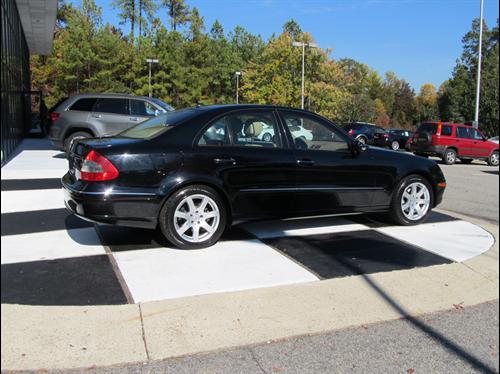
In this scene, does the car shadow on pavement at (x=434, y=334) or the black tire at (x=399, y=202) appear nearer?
the car shadow on pavement at (x=434, y=334)

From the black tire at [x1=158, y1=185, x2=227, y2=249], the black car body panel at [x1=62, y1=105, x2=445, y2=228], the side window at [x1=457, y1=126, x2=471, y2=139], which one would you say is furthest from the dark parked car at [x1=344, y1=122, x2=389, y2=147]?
the black tire at [x1=158, y1=185, x2=227, y2=249]

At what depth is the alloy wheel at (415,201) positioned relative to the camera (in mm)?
6562

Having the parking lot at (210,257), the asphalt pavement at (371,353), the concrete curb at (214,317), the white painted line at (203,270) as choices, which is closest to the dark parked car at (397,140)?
the parking lot at (210,257)

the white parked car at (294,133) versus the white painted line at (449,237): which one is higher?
the white parked car at (294,133)

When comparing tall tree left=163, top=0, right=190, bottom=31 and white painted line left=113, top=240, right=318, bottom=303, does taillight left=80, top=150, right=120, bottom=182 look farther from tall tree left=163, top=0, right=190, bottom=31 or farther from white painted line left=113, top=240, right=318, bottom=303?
tall tree left=163, top=0, right=190, bottom=31

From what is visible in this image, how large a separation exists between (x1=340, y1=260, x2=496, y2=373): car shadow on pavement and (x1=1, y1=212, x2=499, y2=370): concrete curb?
2 cm

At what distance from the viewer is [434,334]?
348 cm

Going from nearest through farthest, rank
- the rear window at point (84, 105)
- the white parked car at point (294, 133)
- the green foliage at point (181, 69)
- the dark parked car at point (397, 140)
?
the white parked car at point (294, 133), the rear window at point (84, 105), the dark parked car at point (397, 140), the green foliage at point (181, 69)

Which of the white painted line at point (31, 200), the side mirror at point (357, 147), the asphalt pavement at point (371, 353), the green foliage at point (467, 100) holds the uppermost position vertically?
the green foliage at point (467, 100)

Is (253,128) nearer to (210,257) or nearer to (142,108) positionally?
(210,257)

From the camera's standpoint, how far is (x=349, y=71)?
9688 centimetres

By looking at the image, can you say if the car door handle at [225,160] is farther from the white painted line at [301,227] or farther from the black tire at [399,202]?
the black tire at [399,202]

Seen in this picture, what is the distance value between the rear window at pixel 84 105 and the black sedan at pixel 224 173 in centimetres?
774

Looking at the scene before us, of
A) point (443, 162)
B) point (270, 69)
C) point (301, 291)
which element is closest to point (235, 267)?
point (301, 291)
